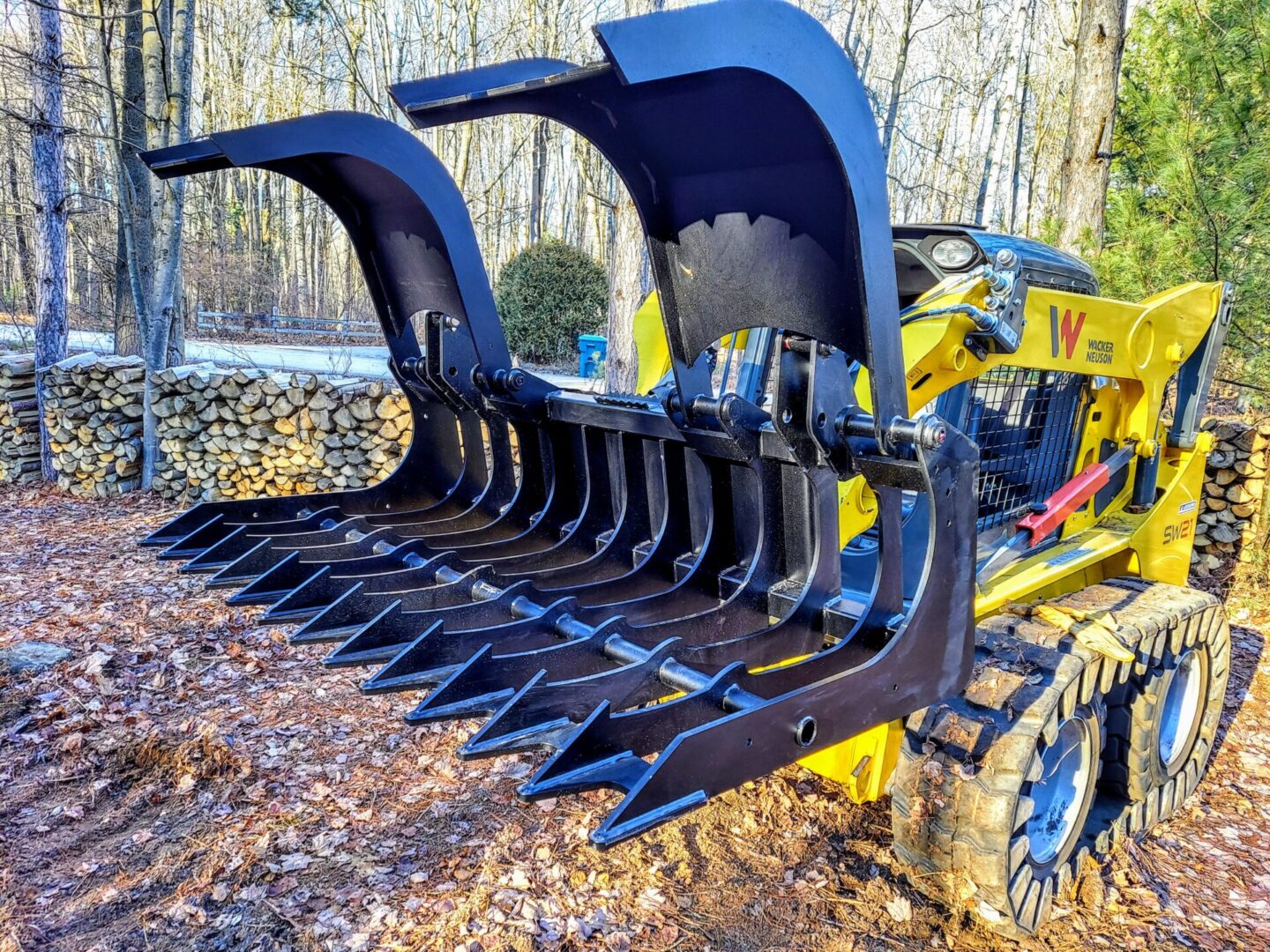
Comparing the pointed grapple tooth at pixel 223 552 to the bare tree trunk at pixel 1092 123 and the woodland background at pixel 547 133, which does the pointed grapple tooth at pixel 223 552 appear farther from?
the bare tree trunk at pixel 1092 123

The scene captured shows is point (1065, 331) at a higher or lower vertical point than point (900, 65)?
lower

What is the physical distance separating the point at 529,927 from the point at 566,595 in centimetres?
107

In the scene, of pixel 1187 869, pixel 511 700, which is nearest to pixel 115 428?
pixel 511 700

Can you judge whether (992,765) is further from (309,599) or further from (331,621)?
(309,599)

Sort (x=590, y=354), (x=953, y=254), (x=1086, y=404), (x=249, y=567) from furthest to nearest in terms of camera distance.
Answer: (x=590, y=354) → (x=1086, y=404) → (x=953, y=254) → (x=249, y=567)

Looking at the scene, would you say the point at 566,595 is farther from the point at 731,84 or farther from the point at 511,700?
the point at 731,84

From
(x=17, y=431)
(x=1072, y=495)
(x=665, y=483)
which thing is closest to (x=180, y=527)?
(x=665, y=483)

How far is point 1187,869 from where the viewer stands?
11.0 feet

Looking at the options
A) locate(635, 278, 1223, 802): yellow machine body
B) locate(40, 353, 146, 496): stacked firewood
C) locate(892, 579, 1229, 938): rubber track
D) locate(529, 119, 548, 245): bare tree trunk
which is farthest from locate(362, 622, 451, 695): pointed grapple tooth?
locate(529, 119, 548, 245): bare tree trunk

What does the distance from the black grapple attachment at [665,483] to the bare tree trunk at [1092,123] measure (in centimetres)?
592

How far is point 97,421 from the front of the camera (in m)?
8.35

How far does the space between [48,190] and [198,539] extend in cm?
759

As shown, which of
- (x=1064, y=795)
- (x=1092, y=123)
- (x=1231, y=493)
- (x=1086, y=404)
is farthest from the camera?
(x=1092, y=123)

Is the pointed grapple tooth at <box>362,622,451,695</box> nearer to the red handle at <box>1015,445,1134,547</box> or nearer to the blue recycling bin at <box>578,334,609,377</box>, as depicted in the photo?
the red handle at <box>1015,445,1134,547</box>
